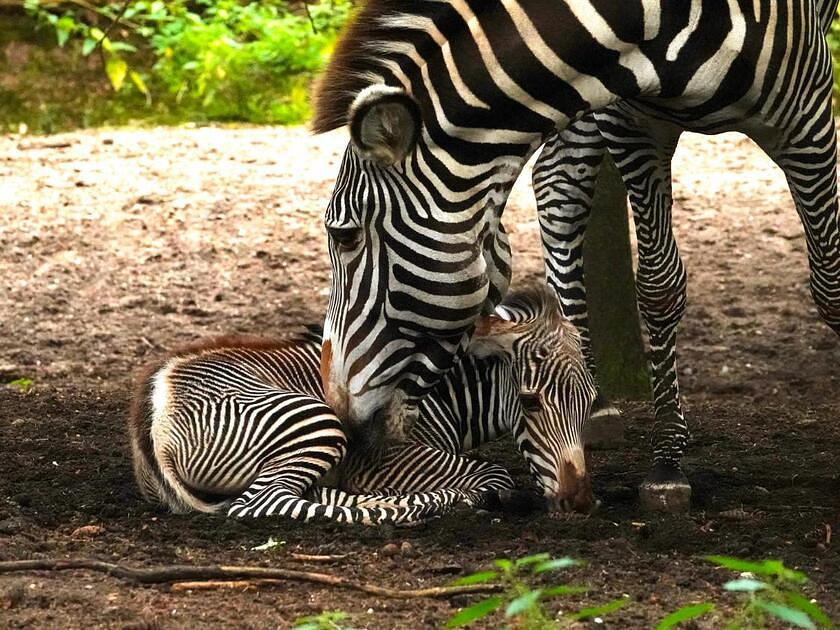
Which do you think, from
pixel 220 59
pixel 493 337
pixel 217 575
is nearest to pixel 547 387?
pixel 493 337

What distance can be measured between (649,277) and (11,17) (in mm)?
13360

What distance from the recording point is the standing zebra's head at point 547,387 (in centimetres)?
593

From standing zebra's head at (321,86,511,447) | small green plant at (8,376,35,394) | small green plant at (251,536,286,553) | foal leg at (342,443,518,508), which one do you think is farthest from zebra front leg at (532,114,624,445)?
small green plant at (8,376,35,394)

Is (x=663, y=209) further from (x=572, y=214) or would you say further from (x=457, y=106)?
(x=457, y=106)

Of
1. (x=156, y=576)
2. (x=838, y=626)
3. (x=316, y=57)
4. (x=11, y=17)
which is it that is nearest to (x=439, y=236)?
(x=156, y=576)

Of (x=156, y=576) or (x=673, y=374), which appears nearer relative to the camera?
(x=156, y=576)

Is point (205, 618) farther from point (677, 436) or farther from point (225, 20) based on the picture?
point (225, 20)

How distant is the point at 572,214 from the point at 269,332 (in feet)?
11.2

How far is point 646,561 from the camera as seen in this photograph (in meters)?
5.10

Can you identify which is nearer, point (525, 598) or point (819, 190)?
point (525, 598)

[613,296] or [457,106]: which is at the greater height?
[457,106]

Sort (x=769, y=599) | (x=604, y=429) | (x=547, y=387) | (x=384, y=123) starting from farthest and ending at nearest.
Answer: (x=604, y=429) < (x=547, y=387) < (x=384, y=123) < (x=769, y=599)

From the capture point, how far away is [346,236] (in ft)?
17.1

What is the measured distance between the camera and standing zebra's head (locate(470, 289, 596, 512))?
5.93 meters
